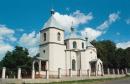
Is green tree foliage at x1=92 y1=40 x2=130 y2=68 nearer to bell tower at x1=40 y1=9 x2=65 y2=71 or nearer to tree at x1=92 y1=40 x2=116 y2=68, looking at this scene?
tree at x1=92 y1=40 x2=116 y2=68

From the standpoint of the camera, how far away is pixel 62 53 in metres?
40.2

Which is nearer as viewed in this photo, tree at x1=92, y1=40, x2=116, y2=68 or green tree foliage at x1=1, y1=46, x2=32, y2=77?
green tree foliage at x1=1, y1=46, x2=32, y2=77

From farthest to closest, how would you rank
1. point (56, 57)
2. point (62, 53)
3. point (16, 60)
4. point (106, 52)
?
point (106, 52) < point (16, 60) < point (62, 53) < point (56, 57)

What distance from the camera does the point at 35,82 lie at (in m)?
28.9

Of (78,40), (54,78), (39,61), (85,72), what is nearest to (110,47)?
(78,40)

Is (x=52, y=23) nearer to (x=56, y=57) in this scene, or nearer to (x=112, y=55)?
(x=56, y=57)

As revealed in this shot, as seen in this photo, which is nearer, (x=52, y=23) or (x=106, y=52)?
(x=52, y=23)

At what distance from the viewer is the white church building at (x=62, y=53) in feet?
125

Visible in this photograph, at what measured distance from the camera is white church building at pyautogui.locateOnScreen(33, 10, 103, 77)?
1500 inches

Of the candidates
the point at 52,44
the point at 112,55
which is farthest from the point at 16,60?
the point at 112,55

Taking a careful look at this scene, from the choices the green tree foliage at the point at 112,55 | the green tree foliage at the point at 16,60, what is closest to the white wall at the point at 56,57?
the green tree foliage at the point at 16,60

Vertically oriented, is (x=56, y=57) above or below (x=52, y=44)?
below

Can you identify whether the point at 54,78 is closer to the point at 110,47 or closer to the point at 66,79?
the point at 66,79

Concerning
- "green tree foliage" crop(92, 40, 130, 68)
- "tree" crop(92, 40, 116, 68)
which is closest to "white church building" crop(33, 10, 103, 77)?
"green tree foliage" crop(92, 40, 130, 68)
